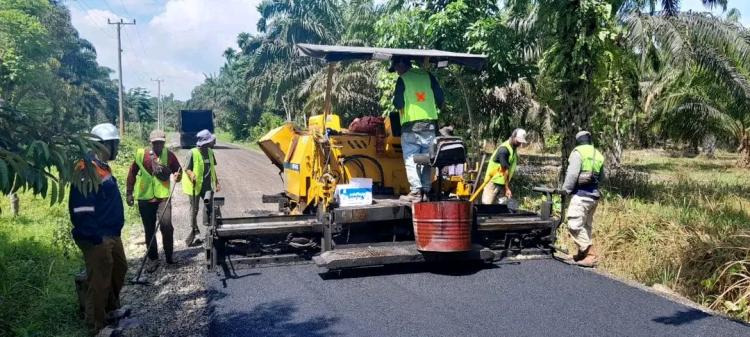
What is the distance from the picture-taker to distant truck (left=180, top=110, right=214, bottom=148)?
33812 millimetres

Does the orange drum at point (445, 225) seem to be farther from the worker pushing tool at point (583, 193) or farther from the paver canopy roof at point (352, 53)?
the paver canopy roof at point (352, 53)

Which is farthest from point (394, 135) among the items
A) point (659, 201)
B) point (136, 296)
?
point (659, 201)

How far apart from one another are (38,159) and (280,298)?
2.74 metres

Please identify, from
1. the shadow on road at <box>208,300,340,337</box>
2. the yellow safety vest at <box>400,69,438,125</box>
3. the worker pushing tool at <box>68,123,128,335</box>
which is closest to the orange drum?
the yellow safety vest at <box>400,69,438,125</box>

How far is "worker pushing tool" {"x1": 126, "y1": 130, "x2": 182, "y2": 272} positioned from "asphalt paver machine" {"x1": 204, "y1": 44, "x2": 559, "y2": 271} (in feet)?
2.20

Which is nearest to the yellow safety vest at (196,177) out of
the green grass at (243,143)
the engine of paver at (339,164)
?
the engine of paver at (339,164)

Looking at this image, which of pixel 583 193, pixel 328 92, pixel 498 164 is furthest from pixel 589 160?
pixel 328 92

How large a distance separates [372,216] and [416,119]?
1.10m

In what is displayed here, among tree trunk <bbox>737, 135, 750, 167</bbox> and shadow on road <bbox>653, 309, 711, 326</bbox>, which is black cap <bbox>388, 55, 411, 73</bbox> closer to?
shadow on road <bbox>653, 309, 711, 326</bbox>

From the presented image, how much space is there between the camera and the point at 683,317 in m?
4.73

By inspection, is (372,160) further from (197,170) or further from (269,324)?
(269,324)

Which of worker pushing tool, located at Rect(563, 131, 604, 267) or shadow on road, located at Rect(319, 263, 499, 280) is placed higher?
worker pushing tool, located at Rect(563, 131, 604, 267)

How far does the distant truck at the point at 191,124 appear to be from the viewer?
33812 mm

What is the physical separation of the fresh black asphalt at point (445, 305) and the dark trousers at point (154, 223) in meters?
1.03
